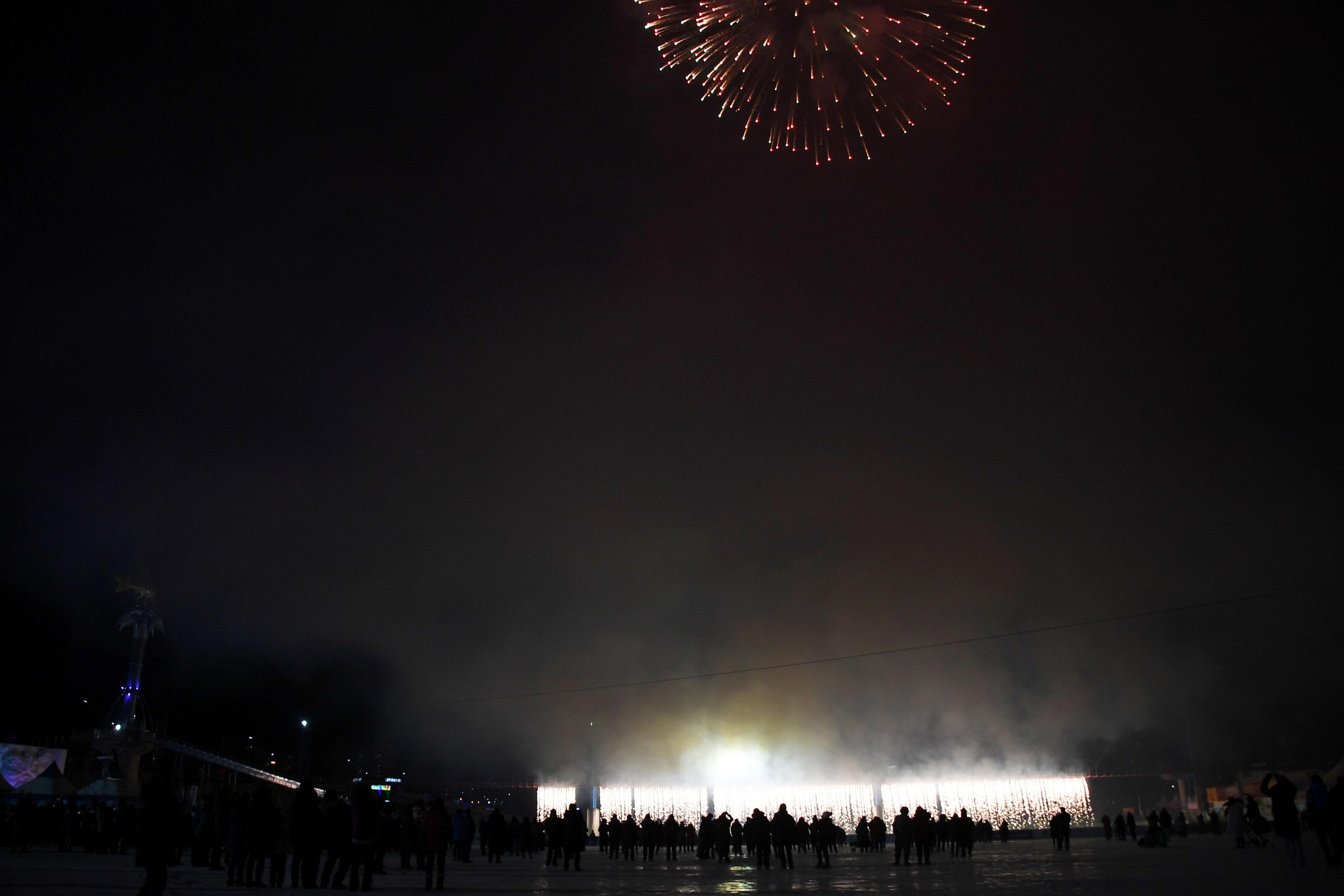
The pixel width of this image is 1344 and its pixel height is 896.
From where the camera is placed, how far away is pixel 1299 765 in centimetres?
7375

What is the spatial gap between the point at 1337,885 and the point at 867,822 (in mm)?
26150

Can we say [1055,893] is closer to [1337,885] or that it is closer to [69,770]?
[1337,885]

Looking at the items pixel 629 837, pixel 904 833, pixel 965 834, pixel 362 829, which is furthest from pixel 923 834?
pixel 362 829

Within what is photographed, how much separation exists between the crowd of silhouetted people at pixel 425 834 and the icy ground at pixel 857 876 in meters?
0.61

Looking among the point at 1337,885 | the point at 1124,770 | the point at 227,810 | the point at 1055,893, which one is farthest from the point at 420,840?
the point at 1124,770

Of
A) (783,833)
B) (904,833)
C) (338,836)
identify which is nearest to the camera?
(338,836)

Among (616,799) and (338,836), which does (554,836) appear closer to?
(338,836)

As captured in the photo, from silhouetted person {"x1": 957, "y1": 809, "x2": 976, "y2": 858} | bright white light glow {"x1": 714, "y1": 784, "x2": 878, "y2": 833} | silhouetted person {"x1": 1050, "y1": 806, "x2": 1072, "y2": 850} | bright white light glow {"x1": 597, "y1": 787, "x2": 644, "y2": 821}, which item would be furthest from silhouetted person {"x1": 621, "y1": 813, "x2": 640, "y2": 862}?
bright white light glow {"x1": 597, "y1": 787, "x2": 644, "y2": 821}

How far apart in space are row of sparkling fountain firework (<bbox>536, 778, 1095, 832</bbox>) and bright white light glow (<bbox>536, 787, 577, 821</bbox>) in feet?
19.9

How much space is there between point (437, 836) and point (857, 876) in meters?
7.21

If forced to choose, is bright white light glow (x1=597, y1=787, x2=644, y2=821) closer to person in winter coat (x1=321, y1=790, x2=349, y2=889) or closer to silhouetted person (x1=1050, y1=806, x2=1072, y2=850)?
silhouetted person (x1=1050, y1=806, x2=1072, y2=850)

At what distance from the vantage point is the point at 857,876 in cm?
1588

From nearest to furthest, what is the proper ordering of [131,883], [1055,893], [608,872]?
[1055,893] → [131,883] → [608,872]

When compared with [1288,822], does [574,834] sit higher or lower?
lower
